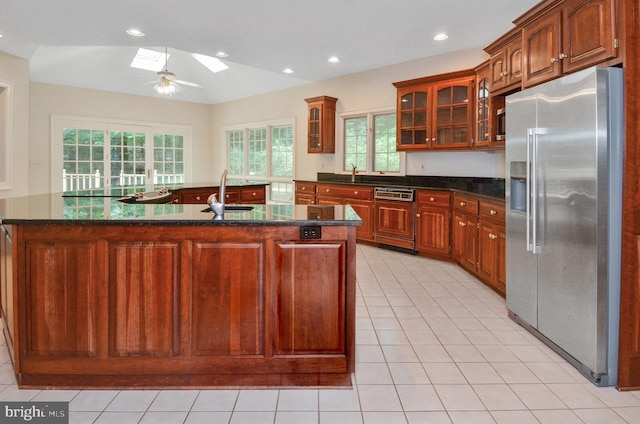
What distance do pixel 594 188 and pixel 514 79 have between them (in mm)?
2011

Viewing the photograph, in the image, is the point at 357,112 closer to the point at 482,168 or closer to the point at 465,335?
the point at 482,168

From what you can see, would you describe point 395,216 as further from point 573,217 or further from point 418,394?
point 418,394

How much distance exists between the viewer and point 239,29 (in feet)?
15.9

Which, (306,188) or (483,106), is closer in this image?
(483,106)

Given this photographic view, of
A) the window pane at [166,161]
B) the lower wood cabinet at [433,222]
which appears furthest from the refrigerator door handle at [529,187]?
the window pane at [166,161]

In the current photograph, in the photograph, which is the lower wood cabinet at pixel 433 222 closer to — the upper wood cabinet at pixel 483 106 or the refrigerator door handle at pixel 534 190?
the upper wood cabinet at pixel 483 106

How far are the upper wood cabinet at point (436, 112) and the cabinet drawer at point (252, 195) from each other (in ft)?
6.71

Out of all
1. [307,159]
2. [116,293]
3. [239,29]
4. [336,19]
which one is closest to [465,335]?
[116,293]

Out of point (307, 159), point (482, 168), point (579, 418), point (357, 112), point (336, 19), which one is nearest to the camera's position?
point (579, 418)

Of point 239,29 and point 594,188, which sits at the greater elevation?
point 239,29

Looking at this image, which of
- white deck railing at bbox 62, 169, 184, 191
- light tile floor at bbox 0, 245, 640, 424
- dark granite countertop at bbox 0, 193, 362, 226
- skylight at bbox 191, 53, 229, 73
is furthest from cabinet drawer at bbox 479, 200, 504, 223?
white deck railing at bbox 62, 169, 184, 191

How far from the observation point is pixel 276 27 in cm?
479

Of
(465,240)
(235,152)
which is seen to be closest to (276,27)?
(465,240)

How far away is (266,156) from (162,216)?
6.62 metres
